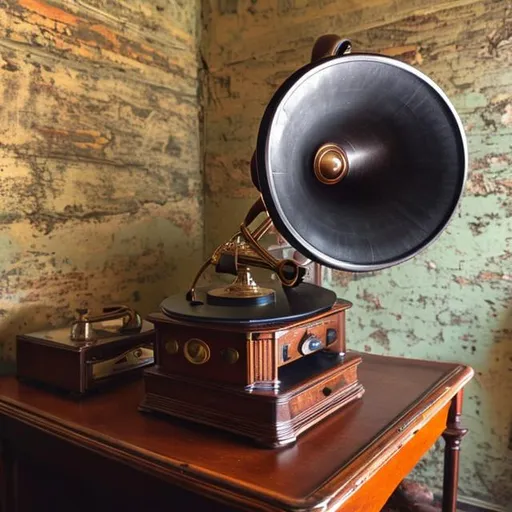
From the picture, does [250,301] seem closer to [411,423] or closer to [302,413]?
[302,413]

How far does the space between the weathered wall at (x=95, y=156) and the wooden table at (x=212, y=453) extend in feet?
1.16

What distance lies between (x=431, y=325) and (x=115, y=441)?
1.04m

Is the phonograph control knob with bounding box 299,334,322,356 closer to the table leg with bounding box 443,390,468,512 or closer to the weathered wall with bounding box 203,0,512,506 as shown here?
the table leg with bounding box 443,390,468,512

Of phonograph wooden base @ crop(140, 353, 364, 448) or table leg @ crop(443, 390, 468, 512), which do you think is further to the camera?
table leg @ crop(443, 390, 468, 512)

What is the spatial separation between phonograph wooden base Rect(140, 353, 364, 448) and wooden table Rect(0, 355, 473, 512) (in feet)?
0.07

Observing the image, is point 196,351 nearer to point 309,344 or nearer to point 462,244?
point 309,344

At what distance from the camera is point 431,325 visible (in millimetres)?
1573

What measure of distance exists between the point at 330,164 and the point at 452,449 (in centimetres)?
82

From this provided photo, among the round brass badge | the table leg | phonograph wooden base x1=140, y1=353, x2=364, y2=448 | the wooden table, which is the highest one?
the round brass badge

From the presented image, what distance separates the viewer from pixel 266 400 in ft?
2.93

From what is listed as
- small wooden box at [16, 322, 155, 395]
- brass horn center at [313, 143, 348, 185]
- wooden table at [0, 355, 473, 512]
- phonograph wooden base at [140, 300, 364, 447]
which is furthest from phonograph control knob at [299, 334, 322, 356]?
small wooden box at [16, 322, 155, 395]

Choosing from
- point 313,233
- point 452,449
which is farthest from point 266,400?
point 452,449

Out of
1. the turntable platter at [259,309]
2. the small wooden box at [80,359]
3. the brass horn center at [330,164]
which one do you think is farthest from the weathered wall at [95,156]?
the brass horn center at [330,164]

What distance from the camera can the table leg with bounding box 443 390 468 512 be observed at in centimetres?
130
